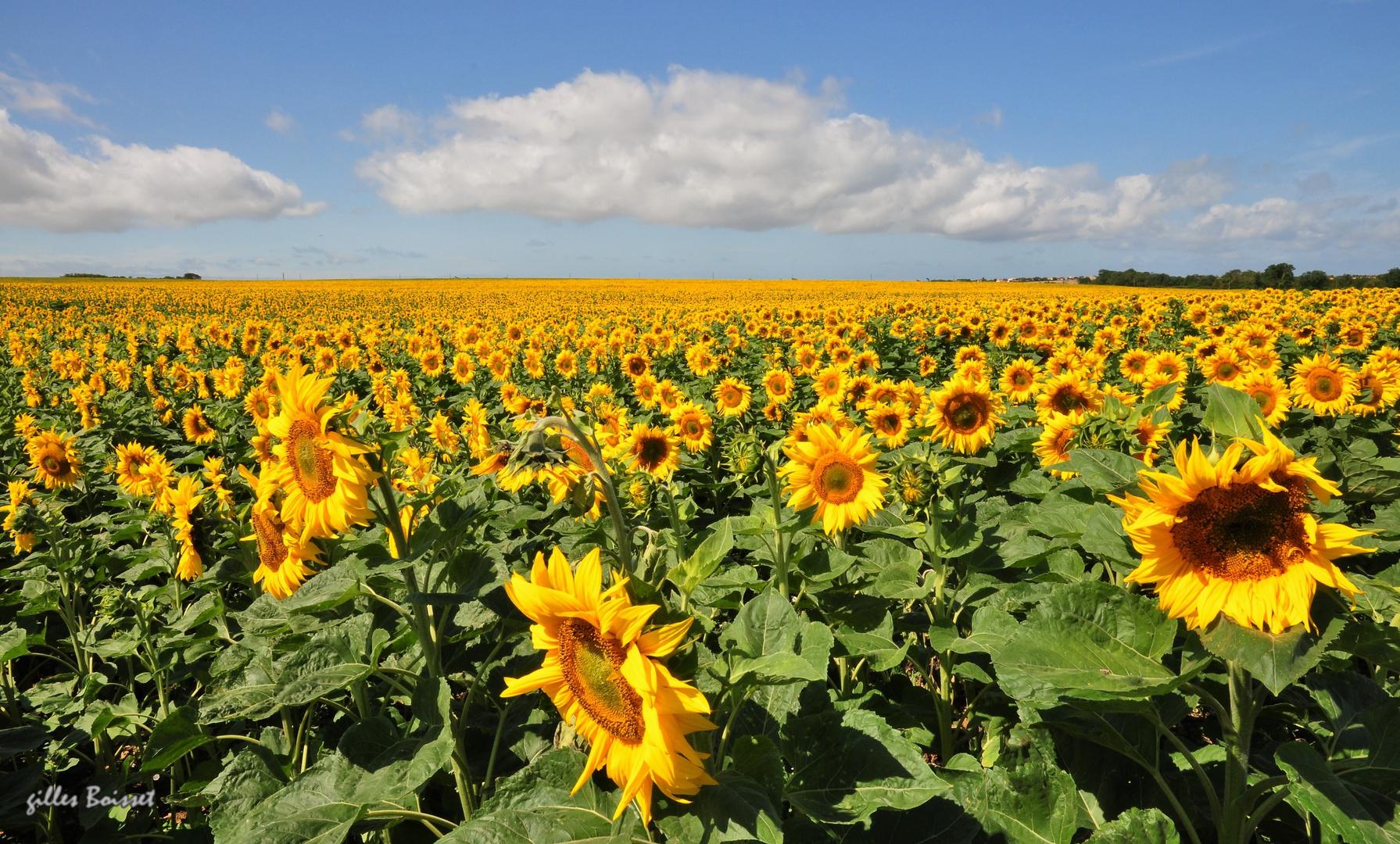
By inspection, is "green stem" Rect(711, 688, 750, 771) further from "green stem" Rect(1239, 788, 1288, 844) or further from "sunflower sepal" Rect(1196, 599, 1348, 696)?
"green stem" Rect(1239, 788, 1288, 844)

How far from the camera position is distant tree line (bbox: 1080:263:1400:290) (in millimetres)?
33094

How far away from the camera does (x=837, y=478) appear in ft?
10.7

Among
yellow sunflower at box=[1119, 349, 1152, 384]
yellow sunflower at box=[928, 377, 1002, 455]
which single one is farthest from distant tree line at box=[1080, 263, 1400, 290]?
yellow sunflower at box=[928, 377, 1002, 455]

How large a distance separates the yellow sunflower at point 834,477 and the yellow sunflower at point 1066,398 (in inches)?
85.7

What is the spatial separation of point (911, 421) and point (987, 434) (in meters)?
1.20

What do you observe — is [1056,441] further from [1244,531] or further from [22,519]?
[22,519]

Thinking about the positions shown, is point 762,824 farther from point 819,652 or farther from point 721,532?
point 721,532

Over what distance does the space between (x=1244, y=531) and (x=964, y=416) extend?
2.94 metres

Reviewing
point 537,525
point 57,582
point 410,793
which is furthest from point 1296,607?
point 57,582

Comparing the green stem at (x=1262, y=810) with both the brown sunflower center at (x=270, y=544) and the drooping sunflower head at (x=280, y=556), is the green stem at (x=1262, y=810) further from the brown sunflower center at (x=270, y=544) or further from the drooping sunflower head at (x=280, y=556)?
the brown sunflower center at (x=270, y=544)

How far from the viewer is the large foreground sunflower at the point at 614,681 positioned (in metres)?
1.30

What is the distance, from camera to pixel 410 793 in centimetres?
214

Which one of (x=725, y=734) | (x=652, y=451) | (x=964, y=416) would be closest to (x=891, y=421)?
(x=964, y=416)
